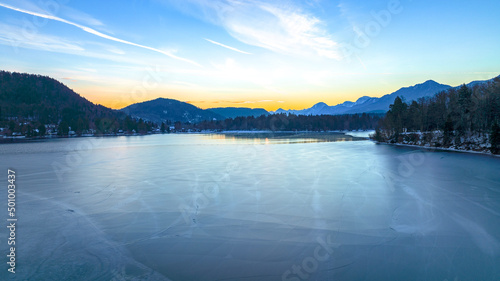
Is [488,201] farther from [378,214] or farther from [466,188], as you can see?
[378,214]

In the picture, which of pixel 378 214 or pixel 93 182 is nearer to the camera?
pixel 378 214

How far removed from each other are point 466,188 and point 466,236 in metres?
10.7

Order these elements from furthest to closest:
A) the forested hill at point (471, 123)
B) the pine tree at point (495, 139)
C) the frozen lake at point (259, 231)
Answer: the forested hill at point (471, 123) < the pine tree at point (495, 139) < the frozen lake at point (259, 231)

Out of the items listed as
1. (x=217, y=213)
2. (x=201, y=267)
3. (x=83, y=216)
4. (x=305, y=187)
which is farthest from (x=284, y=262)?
(x=305, y=187)

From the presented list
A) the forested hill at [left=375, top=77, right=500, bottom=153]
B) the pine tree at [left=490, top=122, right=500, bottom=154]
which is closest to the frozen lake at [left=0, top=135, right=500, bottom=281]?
the pine tree at [left=490, top=122, right=500, bottom=154]

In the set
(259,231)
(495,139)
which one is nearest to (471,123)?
(495,139)

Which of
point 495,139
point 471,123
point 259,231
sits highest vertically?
point 471,123

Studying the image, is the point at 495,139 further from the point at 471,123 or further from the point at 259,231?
the point at 259,231

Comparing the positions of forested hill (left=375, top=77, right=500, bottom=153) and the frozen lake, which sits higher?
forested hill (left=375, top=77, right=500, bottom=153)

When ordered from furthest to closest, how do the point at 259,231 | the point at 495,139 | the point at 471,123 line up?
the point at 471,123
the point at 495,139
the point at 259,231

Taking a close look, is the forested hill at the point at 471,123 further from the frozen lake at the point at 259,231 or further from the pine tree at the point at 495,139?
the frozen lake at the point at 259,231

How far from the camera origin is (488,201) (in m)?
15.3

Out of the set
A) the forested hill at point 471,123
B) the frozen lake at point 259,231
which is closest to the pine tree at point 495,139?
the forested hill at point 471,123

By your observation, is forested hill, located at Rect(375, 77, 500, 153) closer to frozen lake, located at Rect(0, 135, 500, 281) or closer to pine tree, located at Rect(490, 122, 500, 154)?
pine tree, located at Rect(490, 122, 500, 154)
